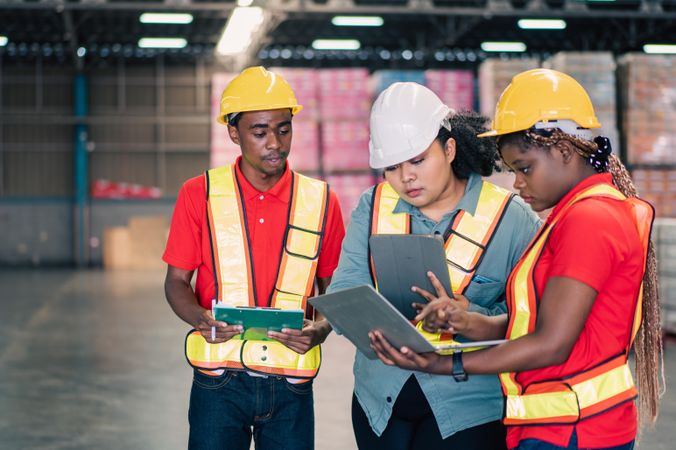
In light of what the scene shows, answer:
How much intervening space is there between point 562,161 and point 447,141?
0.46m

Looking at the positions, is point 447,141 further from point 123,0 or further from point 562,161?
point 123,0

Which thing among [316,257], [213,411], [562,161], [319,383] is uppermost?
[562,161]

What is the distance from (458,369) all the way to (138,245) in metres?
18.8

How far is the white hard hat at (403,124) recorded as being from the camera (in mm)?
2479

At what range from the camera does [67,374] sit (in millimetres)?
8234

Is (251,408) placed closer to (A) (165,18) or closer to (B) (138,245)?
(A) (165,18)

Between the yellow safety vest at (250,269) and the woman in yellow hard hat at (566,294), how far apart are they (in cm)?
72

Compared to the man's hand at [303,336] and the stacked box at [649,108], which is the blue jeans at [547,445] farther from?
the stacked box at [649,108]

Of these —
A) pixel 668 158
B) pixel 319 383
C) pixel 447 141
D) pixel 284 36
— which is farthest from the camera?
pixel 284 36

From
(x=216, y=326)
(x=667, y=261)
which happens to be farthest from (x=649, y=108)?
(x=216, y=326)


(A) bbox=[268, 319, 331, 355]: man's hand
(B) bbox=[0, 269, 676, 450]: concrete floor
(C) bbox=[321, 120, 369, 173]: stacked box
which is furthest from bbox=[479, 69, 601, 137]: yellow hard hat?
(C) bbox=[321, 120, 369, 173]: stacked box

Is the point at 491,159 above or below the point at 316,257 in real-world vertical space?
above

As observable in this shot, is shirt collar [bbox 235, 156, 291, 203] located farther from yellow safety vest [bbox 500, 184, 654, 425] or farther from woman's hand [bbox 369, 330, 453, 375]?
yellow safety vest [bbox 500, 184, 654, 425]

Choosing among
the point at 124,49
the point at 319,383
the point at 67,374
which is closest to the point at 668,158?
the point at 319,383
